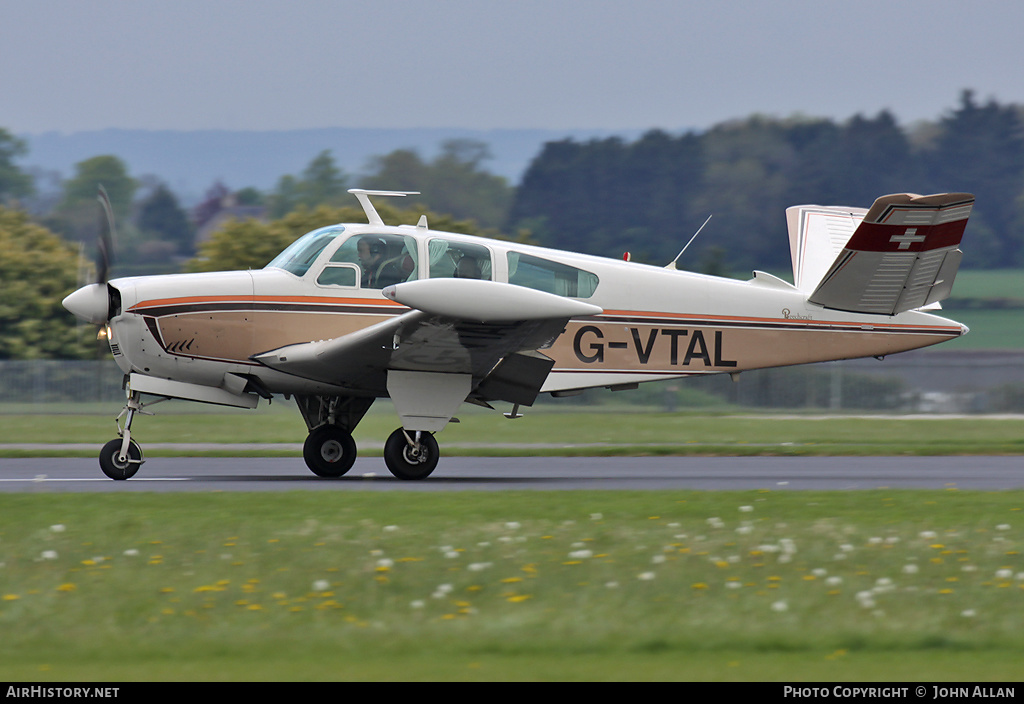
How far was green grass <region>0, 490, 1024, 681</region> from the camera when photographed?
17.4 feet

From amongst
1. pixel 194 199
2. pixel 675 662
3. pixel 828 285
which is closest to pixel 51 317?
pixel 828 285

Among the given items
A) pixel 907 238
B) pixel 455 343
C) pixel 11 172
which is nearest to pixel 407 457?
pixel 455 343

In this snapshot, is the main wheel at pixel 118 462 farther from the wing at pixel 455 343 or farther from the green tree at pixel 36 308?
the green tree at pixel 36 308

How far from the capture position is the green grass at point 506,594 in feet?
17.4

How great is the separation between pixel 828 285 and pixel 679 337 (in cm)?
192

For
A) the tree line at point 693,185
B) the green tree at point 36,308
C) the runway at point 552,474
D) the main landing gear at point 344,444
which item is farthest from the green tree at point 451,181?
the main landing gear at point 344,444

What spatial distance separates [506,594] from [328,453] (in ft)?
22.8

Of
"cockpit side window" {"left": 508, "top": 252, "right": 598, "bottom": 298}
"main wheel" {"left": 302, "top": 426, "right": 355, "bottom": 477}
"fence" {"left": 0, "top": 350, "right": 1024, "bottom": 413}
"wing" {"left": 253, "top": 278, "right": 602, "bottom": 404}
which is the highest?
"cockpit side window" {"left": 508, "top": 252, "right": 598, "bottom": 298}

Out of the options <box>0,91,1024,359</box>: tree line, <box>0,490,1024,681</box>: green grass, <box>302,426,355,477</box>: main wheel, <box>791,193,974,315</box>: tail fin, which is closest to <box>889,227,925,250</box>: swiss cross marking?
<box>791,193,974,315</box>: tail fin

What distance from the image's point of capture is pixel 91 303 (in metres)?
11.9

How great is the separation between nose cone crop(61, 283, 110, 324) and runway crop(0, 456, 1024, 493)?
68.6 inches

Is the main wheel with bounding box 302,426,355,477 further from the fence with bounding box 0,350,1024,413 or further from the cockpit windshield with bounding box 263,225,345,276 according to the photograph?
the fence with bounding box 0,350,1024,413

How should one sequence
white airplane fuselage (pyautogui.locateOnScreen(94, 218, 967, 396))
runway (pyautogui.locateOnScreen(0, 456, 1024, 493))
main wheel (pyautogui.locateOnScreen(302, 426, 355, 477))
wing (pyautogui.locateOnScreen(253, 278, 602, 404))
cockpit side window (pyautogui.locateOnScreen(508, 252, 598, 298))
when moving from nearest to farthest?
wing (pyautogui.locateOnScreen(253, 278, 602, 404)) < runway (pyautogui.locateOnScreen(0, 456, 1024, 493)) < white airplane fuselage (pyautogui.locateOnScreen(94, 218, 967, 396)) < cockpit side window (pyautogui.locateOnScreen(508, 252, 598, 298)) < main wheel (pyautogui.locateOnScreen(302, 426, 355, 477))

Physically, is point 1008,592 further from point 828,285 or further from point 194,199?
point 194,199
